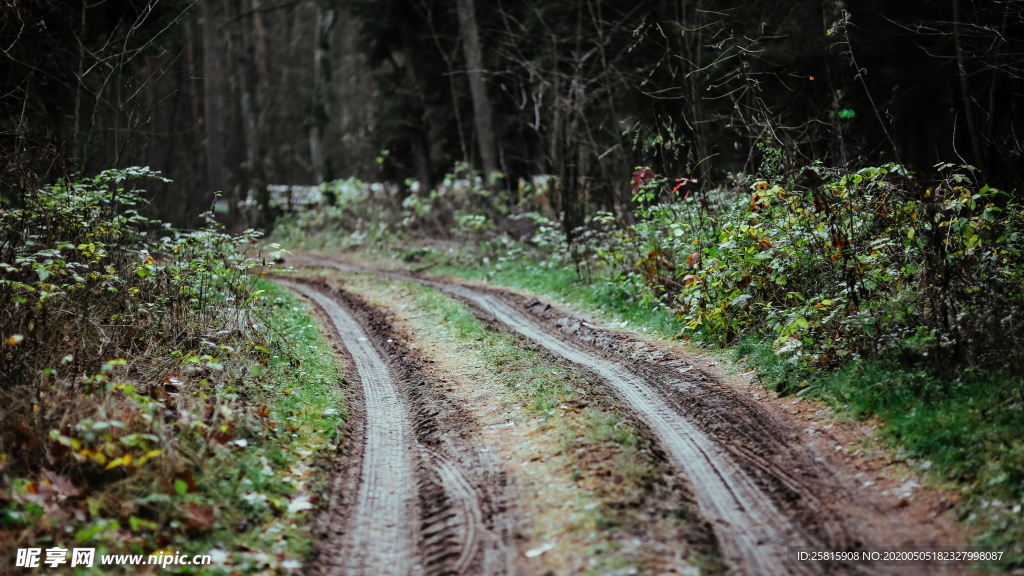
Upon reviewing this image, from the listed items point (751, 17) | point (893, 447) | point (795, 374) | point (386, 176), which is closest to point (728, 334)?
point (795, 374)

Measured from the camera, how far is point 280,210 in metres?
24.5

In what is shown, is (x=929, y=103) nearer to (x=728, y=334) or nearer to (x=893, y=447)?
(x=728, y=334)

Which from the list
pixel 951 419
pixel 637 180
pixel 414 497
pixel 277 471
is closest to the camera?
pixel 951 419

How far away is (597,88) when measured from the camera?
1529 cm

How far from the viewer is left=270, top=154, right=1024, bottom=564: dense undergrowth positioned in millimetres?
4461

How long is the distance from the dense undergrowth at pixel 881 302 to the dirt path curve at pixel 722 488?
1.18 m

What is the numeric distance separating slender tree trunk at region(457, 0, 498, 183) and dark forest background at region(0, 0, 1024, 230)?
5 centimetres

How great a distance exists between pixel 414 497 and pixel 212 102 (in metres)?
19.5

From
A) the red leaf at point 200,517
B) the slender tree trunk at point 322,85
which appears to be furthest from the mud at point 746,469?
the slender tree trunk at point 322,85

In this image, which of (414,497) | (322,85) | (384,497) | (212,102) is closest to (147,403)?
(384,497)

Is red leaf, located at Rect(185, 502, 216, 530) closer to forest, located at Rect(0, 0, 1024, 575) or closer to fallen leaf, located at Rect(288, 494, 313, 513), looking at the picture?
forest, located at Rect(0, 0, 1024, 575)

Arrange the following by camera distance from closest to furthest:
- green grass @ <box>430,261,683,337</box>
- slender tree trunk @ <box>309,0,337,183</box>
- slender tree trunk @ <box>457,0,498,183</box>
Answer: green grass @ <box>430,261,683,337</box>
slender tree trunk @ <box>457,0,498,183</box>
slender tree trunk @ <box>309,0,337,183</box>

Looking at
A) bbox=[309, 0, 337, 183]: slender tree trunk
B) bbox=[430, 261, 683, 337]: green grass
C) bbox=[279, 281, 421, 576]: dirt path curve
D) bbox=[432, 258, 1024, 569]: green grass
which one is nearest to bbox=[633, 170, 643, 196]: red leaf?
bbox=[430, 261, 683, 337]: green grass

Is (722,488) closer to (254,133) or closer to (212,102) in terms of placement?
(212,102)
